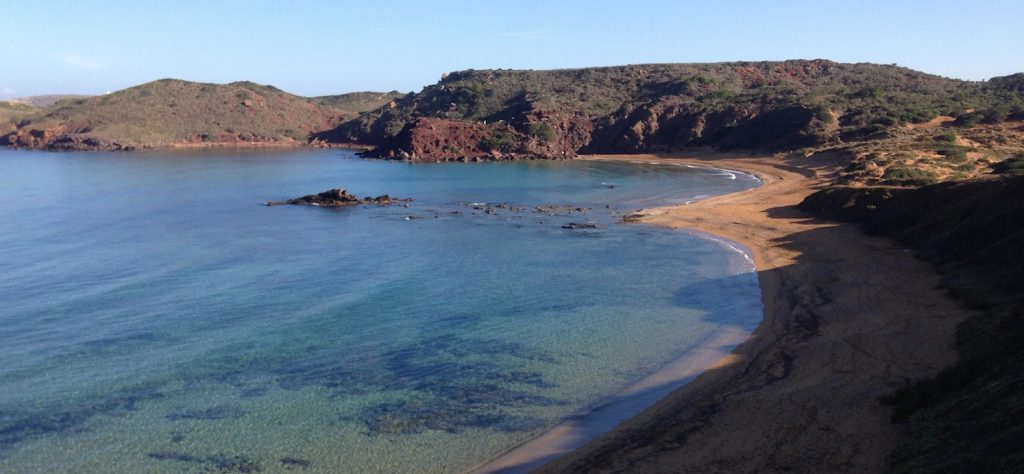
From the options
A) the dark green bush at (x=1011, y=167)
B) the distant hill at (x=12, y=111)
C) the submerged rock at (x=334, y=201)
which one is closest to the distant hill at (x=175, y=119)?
the distant hill at (x=12, y=111)

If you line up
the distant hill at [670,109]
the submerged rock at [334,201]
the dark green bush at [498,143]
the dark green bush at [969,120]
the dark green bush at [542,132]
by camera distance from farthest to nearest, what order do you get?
the dark green bush at [542,132], the dark green bush at [498,143], the distant hill at [670,109], the dark green bush at [969,120], the submerged rock at [334,201]

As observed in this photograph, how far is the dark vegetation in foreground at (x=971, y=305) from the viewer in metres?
11.2

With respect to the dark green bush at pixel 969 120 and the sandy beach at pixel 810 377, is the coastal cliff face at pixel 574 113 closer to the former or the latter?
the dark green bush at pixel 969 120

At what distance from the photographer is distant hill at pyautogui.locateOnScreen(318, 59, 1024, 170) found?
287 feet

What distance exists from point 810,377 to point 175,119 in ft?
457

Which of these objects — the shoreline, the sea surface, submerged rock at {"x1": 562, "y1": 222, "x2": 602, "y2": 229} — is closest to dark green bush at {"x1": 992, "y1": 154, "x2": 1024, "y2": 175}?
the sea surface

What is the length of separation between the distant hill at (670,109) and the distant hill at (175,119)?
40.3 ft

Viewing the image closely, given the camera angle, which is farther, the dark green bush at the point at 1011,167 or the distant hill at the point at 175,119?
the distant hill at the point at 175,119

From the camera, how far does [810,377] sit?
1775cm

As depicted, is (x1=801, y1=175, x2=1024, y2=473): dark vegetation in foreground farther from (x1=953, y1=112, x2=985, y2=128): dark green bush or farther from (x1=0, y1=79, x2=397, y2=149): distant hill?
(x1=0, y1=79, x2=397, y2=149): distant hill

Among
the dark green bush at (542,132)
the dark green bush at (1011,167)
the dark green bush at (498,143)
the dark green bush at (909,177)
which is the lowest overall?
the dark green bush at (909,177)

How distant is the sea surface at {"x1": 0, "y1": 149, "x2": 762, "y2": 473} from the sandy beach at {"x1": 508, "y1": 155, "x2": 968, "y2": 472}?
1732 mm

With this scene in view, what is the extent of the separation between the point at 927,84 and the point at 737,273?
357 ft

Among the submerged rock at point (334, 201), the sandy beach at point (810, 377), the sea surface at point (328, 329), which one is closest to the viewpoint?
the sandy beach at point (810, 377)
